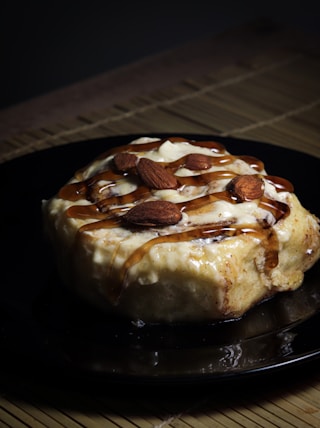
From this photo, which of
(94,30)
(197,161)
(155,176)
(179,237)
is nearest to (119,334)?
(179,237)

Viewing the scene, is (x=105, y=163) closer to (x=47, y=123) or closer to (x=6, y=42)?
(x=47, y=123)

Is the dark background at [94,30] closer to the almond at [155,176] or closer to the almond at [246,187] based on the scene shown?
the almond at [155,176]

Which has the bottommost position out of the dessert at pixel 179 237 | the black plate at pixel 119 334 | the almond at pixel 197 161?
the black plate at pixel 119 334

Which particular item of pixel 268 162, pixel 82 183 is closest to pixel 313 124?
pixel 268 162

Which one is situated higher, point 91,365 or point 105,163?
point 105,163

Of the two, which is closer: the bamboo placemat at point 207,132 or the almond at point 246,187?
the bamboo placemat at point 207,132

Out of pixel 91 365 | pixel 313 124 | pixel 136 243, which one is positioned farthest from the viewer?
pixel 313 124

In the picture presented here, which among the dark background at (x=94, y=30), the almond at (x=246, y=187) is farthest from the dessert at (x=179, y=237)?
the dark background at (x=94, y=30)

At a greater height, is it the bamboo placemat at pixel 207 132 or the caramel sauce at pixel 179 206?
the caramel sauce at pixel 179 206
